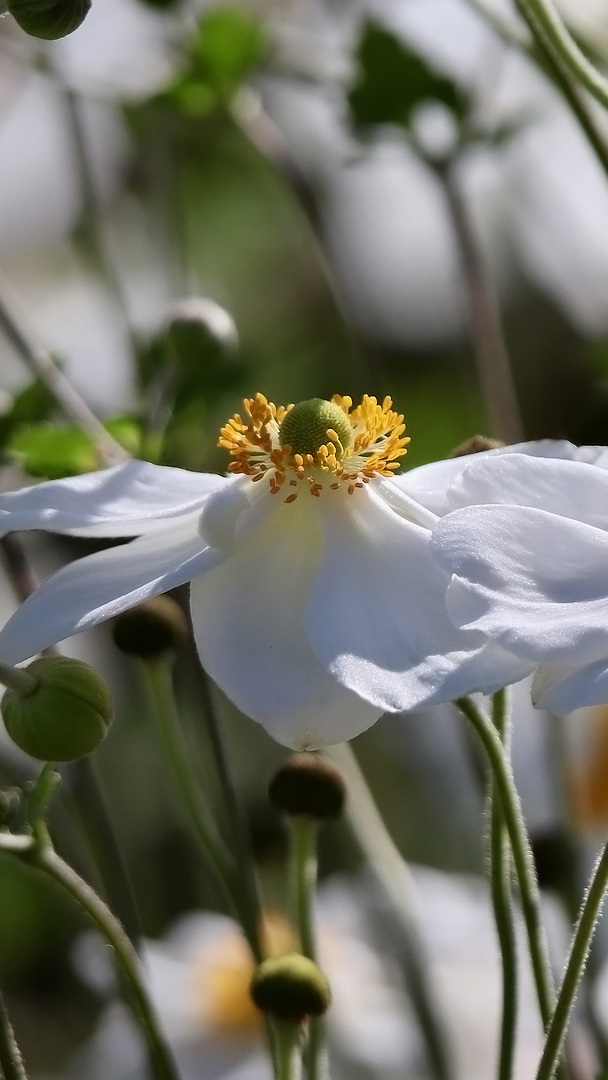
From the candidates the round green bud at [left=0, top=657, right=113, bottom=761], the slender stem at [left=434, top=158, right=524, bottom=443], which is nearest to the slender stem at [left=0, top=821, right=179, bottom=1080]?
the round green bud at [left=0, top=657, right=113, bottom=761]

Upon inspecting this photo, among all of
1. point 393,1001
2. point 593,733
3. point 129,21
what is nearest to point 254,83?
point 129,21

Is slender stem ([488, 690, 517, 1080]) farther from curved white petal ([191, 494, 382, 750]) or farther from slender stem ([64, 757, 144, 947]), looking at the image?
slender stem ([64, 757, 144, 947])

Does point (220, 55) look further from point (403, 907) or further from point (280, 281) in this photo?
point (280, 281)

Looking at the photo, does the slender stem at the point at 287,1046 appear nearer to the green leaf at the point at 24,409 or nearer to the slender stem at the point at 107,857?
the slender stem at the point at 107,857

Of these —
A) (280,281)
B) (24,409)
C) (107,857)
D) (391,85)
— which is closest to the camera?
(107,857)

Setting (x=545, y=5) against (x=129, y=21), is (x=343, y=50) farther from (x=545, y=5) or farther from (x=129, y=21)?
(x=545, y=5)

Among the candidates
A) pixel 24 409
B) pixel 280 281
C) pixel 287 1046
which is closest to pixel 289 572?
pixel 287 1046

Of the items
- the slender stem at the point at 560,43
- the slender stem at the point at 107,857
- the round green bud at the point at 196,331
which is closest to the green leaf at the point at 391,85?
the round green bud at the point at 196,331
